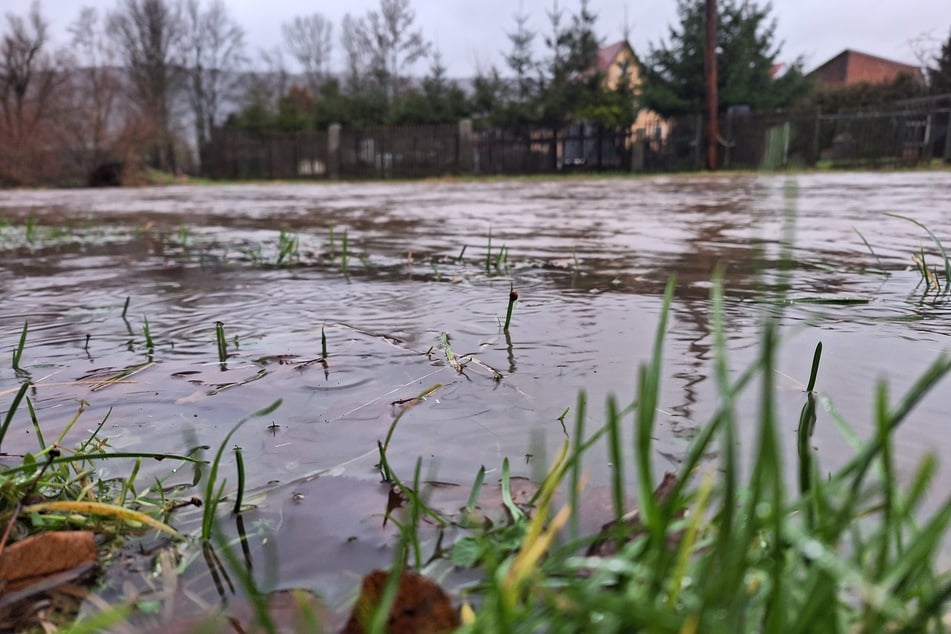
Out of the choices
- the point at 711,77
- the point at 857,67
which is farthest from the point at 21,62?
the point at 857,67

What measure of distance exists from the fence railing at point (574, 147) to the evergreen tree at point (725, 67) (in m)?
1.15

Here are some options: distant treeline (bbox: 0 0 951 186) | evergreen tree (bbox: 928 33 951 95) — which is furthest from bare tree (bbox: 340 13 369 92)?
evergreen tree (bbox: 928 33 951 95)

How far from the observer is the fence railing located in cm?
1769

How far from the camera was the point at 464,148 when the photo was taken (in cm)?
2269

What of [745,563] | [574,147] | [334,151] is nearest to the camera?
[745,563]

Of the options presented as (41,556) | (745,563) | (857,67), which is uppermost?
(857,67)

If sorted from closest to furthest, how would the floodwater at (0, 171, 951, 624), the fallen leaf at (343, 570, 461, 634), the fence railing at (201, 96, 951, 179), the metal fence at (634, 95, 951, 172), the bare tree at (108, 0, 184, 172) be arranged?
the fallen leaf at (343, 570, 461, 634) → the floodwater at (0, 171, 951, 624) → the metal fence at (634, 95, 951, 172) → the fence railing at (201, 96, 951, 179) → the bare tree at (108, 0, 184, 172)

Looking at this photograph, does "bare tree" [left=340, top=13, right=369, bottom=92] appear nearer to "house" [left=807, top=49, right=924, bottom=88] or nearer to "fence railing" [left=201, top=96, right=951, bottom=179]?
"fence railing" [left=201, top=96, right=951, bottom=179]

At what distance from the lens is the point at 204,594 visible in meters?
0.70

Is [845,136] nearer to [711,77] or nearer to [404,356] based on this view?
[711,77]

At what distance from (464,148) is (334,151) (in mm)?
5088

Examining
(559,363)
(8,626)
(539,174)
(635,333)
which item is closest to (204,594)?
(8,626)

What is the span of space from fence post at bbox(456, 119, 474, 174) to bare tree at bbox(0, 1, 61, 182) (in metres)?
12.9

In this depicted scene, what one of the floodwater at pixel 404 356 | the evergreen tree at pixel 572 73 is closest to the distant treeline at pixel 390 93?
the evergreen tree at pixel 572 73
